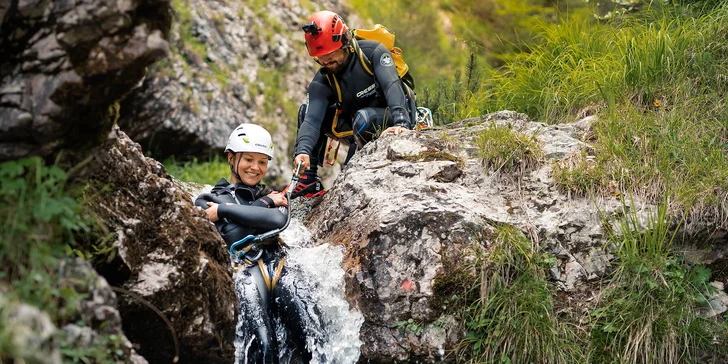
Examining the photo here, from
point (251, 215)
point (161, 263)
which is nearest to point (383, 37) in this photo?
point (251, 215)

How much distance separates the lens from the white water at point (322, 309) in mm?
4605

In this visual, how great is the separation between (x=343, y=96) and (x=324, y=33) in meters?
0.59

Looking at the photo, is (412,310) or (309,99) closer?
(412,310)

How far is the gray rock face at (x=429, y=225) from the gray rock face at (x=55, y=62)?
6.90 feet

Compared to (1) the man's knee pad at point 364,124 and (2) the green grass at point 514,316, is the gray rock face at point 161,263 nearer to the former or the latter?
(2) the green grass at point 514,316

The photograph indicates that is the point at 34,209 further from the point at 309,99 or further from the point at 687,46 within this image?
the point at 687,46

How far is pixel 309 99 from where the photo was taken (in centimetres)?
663

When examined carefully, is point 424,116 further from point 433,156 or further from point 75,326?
point 75,326

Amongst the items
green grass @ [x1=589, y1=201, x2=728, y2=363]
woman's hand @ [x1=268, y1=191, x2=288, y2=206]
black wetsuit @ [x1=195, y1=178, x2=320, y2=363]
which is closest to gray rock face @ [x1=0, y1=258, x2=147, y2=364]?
black wetsuit @ [x1=195, y1=178, x2=320, y2=363]

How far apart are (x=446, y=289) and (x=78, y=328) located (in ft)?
7.46

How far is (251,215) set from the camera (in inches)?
196

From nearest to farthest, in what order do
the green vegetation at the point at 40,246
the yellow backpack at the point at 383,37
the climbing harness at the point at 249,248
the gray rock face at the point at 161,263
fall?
the green vegetation at the point at 40,246 < the gray rock face at the point at 161,263 < the climbing harness at the point at 249,248 < the yellow backpack at the point at 383,37

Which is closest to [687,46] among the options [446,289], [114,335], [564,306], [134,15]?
[564,306]

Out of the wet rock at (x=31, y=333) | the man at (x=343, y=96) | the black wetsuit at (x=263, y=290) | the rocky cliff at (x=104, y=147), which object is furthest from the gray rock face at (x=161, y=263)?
the man at (x=343, y=96)
